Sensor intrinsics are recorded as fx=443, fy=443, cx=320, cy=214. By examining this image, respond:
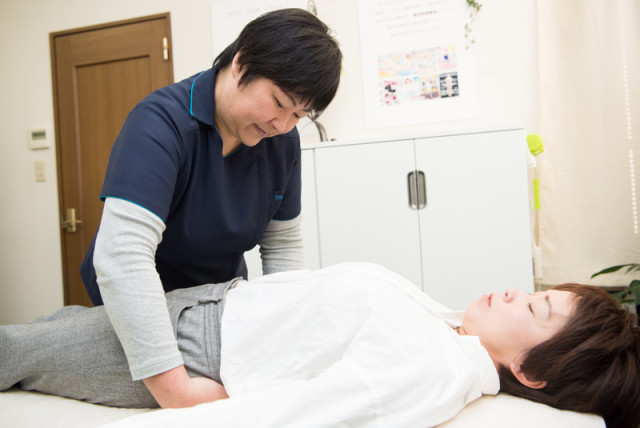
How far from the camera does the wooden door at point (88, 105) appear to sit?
2.92 metres

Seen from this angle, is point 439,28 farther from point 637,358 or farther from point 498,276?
point 637,358

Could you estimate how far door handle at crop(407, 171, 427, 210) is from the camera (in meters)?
2.04

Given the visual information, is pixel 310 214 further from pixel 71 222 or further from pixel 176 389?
pixel 71 222

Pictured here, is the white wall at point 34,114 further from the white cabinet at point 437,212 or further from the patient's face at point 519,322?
the patient's face at point 519,322

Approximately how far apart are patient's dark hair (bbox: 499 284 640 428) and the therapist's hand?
0.59 meters

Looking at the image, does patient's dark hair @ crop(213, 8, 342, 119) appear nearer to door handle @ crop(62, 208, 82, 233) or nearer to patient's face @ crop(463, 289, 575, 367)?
patient's face @ crop(463, 289, 575, 367)

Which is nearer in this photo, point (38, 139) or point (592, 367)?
point (592, 367)

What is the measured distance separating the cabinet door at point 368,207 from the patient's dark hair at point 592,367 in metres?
1.19

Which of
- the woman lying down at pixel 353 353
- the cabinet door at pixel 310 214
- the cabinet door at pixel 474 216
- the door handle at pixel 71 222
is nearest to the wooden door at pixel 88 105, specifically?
the door handle at pixel 71 222

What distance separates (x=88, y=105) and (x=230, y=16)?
1144 mm

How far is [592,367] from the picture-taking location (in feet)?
2.61

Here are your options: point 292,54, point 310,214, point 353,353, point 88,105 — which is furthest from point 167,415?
point 88,105

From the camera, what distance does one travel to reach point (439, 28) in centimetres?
243

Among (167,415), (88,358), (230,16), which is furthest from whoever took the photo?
(230,16)
